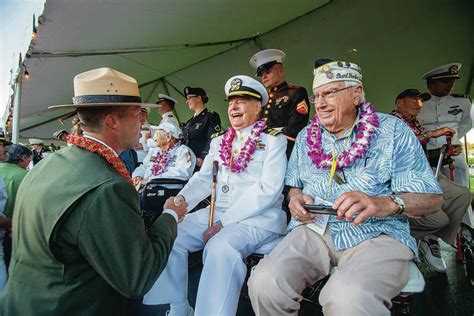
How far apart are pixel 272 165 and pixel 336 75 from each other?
2.65 ft

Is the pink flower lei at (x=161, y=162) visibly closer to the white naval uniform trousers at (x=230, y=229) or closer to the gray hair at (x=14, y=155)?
the gray hair at (x=14, y=155)

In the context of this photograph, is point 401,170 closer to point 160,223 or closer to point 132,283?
point 160,223

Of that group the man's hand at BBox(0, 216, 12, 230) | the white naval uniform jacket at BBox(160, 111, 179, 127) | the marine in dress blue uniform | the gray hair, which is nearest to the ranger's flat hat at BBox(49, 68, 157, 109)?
the marine in dress blue uniform

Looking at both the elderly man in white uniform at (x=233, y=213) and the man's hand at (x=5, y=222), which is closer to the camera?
the elderly man in white uniform at (x=233, y=213)

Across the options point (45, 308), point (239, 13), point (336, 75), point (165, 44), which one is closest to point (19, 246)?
point (45, 308)

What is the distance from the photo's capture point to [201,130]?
4.54 meters

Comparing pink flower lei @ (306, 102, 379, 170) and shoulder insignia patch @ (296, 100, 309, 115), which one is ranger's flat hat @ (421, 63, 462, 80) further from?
pink flower lei @ (306, 102, 379, 170)

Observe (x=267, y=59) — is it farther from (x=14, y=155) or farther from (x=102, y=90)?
(x=14, y=155)

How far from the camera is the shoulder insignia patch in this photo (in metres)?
3.33

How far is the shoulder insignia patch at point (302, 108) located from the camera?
3.33 metres

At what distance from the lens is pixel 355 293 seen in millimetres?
1411

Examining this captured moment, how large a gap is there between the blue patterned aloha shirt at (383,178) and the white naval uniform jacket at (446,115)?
6.87 feet

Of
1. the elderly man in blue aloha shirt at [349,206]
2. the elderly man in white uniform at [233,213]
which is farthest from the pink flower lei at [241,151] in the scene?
the elderly man in blue aloha shirt at [349,206]

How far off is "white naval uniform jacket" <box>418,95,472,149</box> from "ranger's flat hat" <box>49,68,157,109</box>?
11.1 feet
